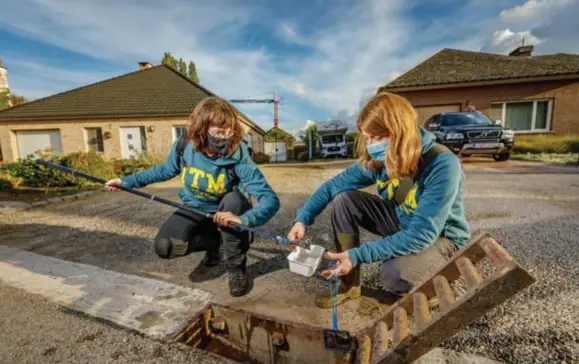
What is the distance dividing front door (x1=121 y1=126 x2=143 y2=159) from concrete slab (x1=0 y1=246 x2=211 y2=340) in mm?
13759

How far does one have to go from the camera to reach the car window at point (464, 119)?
29.1ft

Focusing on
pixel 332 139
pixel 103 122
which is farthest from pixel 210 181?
pixel 332 139

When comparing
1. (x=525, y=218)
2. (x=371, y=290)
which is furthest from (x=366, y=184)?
(x=525, y=218)

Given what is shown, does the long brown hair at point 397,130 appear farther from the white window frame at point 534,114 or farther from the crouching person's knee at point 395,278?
the white window frame at point 534,114

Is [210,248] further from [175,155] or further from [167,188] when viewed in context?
[167,188]

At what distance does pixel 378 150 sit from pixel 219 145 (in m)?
1.10

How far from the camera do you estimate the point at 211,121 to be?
2.18 m

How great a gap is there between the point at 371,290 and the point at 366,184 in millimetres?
717

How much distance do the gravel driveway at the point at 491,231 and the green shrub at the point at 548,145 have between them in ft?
19.3

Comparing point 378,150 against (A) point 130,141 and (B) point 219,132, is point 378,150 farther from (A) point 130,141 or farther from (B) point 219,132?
(A) point 130,141

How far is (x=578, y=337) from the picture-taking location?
1459mm

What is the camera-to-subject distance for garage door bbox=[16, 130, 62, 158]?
1574 centimetres

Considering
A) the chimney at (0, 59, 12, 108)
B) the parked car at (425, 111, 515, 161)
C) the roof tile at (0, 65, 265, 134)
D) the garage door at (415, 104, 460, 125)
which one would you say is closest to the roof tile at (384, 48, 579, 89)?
the garage door at (415, 104, 460, 125)

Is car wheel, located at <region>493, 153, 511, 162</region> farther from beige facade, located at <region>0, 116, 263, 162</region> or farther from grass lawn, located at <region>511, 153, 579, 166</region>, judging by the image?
beige facade, located at <region>0, 116, 263, 162</region>
